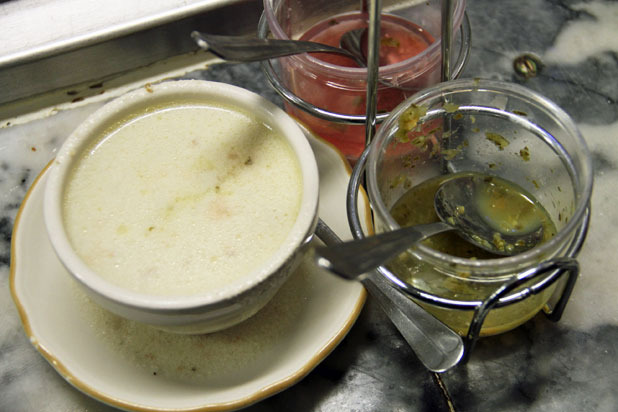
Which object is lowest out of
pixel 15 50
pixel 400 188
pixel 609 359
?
pixel 609 359

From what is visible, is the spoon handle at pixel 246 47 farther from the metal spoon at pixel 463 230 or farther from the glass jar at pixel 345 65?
the metal spoon at pixel 463 230

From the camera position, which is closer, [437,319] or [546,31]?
[437,319]

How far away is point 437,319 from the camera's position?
607 mm

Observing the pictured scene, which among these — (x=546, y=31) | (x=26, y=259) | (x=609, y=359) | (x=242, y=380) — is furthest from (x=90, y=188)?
(x=546, y=31)

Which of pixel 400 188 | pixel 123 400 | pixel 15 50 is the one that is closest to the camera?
pixel 123 400

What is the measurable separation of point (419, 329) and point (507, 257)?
0.10m

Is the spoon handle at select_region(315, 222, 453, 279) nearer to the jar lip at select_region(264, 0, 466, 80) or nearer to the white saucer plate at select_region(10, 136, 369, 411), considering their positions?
the white saucer plate at select_region(10, 136, 369, 411)

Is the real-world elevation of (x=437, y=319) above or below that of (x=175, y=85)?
below

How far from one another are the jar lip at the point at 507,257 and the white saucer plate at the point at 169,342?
0.06m

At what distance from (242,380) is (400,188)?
0.27 meters

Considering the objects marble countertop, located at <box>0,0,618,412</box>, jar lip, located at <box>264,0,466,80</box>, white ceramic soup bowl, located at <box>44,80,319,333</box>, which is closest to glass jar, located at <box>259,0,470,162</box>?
jar lip, located at <box>264,0,466,80</box>

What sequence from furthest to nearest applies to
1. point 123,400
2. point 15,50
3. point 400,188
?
point 15,50, point 400,188, point 123,400

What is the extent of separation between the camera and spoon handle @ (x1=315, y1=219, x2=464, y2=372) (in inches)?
23.1

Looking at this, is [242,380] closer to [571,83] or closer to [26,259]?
[26,259]
